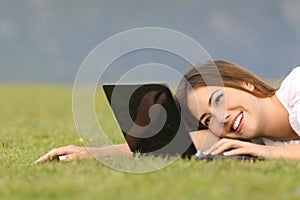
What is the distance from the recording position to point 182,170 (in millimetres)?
5254

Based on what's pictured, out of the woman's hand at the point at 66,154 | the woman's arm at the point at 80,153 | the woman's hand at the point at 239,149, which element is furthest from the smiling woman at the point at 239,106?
the woman's hand at the point at 66,154

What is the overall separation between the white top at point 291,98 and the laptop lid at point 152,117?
1.28m

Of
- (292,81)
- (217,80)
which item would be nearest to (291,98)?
(292,81)

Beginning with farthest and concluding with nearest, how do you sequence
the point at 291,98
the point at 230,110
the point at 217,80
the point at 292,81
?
the point at 292,81, the point at 291,98, the point at 217,80, the point at 230,110

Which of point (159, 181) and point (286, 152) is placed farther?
point (286, 152)

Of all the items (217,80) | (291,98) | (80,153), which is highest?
(217,80)

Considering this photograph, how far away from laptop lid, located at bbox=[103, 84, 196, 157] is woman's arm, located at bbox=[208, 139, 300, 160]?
0.30 metres

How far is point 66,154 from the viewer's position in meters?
6.59

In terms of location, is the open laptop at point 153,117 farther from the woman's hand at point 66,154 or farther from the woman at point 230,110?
the woman's hand at point 66,154

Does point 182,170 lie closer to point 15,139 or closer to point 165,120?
point 165,120

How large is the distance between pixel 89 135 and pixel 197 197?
9.49 ft

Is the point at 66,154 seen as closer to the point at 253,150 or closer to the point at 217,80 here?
the point at 217,80

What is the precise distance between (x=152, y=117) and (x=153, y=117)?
0.04 ft

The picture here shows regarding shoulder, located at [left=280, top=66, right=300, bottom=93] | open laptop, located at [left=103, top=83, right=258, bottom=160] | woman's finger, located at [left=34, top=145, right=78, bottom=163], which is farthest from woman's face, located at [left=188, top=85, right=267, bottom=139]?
woman's finger, located at [left=34, top=145, right=78, bottom=163]
